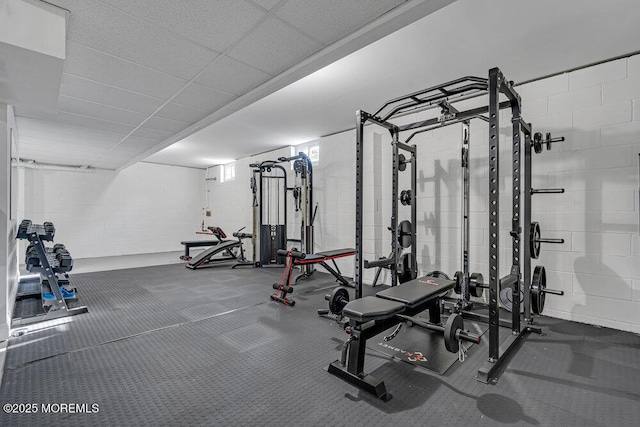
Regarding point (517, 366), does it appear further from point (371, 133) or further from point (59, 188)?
point (59, 188)

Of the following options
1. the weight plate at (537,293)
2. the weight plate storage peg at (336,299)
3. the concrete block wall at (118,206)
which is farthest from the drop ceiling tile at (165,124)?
the concrete block wall at (118,206)

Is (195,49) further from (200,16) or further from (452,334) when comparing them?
(452,334)

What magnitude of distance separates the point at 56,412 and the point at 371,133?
4.59 meters

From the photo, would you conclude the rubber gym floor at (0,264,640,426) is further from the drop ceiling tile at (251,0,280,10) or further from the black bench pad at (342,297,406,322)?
the drop ceiling tile at (251,0,280,10)

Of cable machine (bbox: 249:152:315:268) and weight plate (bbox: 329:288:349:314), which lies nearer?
weight plate (bbox: 329:288:349:314)

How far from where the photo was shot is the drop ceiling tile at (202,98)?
117 inches

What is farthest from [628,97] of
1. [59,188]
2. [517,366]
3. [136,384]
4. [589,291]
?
[59,188]

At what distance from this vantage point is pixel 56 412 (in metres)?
1.71

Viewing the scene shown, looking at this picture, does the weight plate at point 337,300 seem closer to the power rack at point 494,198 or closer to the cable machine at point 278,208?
the power rack at point 494,198

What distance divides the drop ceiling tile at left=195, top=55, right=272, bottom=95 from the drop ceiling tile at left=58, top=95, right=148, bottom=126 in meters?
1.41

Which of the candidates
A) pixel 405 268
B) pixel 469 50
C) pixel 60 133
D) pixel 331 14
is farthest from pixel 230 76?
pixel 60 133

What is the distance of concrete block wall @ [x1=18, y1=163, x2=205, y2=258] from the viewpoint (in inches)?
273

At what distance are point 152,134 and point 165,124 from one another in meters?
0.65

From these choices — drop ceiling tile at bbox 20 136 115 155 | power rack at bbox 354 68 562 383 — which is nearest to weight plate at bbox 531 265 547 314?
power rack at bbox 354 68 562 383
